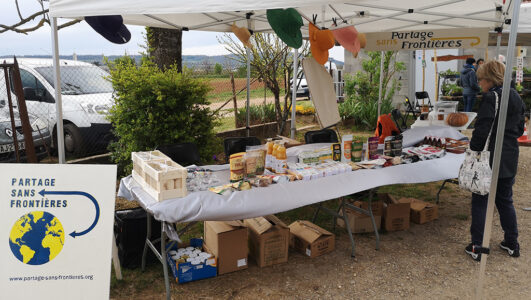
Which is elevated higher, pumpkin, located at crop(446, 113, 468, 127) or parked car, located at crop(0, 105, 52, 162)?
pumpkin, located at crop(446, 113, 468, 127)

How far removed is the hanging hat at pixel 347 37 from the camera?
4514 mm

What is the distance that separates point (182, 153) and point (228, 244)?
1148mm

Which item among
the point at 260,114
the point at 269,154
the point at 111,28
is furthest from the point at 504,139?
the point at 260,114

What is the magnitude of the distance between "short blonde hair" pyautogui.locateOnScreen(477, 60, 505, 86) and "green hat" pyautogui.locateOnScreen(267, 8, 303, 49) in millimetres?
1640

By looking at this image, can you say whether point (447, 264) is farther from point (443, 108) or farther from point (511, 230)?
point (443, 108)

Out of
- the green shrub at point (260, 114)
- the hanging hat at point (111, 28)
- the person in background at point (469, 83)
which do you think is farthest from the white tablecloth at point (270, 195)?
the person in background at point (469, 83)

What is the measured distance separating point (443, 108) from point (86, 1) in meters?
5.61

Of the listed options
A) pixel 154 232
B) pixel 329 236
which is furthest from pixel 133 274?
pixel 329 236

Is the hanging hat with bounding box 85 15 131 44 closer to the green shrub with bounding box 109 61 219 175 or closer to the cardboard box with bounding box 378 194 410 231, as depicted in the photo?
the green shrub with bounding box 109 61 219 175

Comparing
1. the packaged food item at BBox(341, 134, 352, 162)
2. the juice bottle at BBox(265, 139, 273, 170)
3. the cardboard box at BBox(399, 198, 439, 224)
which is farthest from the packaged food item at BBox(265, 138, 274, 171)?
the cardboard box at BBox(399, 198, 439, 224)

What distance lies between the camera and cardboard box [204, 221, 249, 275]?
3.16m

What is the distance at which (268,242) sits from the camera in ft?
11.0

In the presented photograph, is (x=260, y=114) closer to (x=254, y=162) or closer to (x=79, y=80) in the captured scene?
(x=79, y=80)

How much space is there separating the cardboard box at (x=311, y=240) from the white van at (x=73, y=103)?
3607mm
